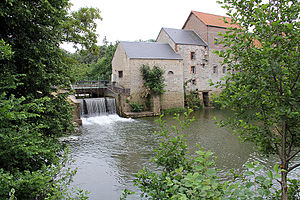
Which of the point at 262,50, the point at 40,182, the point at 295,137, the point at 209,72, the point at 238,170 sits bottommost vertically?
the point at 238,170

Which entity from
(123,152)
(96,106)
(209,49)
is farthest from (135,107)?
(209,49)

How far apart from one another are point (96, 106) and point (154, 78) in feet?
21.0

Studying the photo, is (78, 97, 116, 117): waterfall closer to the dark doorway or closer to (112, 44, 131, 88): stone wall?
(112, 44, 131, 88): stone wall

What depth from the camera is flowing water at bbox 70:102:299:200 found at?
7.58 m

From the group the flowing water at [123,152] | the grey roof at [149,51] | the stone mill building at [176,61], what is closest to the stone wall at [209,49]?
the stone mill building at [176,61]

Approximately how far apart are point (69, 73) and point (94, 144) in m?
6.57

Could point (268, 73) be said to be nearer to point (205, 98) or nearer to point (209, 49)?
point (209, 49)

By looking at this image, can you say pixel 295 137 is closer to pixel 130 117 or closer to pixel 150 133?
pixel 150 133

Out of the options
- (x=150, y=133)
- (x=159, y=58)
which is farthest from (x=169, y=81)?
(x=150, y=133)

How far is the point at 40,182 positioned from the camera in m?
3.25

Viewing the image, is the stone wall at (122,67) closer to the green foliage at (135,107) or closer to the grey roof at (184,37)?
the green foliage at (135,107)

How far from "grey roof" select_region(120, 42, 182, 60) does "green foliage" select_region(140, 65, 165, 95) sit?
4.75 feet

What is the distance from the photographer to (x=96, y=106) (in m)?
20.5

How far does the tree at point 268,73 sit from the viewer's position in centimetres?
272
